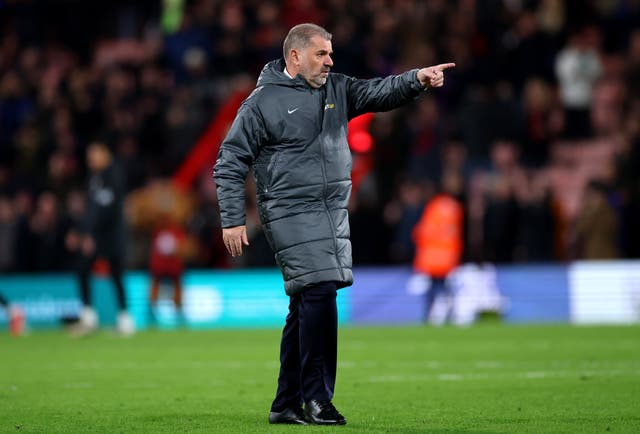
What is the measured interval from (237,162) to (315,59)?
2.42 feet

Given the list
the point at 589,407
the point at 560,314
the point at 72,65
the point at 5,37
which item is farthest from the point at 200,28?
the point at 589,407

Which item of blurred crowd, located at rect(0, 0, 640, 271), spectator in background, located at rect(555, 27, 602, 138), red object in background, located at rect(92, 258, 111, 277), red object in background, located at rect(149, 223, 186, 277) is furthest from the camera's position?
red object in background, located at rect(92, 258, 111, 277)

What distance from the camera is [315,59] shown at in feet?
25.4

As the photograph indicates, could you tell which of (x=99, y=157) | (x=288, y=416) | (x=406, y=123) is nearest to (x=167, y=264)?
(x=99, y=157)

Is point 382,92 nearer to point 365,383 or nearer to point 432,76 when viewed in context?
point 432,76

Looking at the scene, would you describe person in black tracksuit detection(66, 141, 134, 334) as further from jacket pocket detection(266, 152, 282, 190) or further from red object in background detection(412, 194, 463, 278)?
jacket pocket detection(266, 152, 282, 190)

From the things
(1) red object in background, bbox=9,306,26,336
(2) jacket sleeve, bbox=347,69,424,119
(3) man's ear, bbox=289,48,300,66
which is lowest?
(1) red object in background, bbox=9,306,26,336

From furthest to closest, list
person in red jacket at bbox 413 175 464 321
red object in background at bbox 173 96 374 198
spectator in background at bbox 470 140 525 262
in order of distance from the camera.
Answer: red object in background at bbox 173 96 374 198 < spectator in background at bbox 470 140 525 262 < person in red jacket at bbox 413 175 464 321

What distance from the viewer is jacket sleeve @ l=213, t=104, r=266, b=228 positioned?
25.0 feet

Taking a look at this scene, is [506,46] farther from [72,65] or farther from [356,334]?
[72,65]

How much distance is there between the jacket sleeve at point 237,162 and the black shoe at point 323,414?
1.11m

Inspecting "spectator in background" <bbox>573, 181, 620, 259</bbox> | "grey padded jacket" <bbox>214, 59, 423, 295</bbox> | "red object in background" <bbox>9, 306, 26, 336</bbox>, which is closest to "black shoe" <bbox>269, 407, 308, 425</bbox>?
"grey padded jacket" <bbox>214, 59, 423, 295</bbox>

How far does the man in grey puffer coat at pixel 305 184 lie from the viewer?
764 cm

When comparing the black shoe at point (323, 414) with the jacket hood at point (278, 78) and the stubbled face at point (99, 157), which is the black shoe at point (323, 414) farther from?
the stubbled face at point (99, 157)
